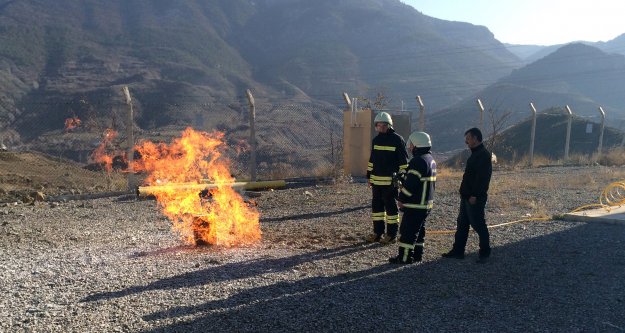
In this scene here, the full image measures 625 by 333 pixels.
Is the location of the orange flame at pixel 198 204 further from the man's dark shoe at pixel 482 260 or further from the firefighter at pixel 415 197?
the man's dark shoe at pixel 482 260

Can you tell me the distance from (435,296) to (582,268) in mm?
2374

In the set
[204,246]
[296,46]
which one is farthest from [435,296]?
[296,46]

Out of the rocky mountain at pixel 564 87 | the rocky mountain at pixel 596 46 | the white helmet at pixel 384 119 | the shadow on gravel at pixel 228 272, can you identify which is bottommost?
the shadow on gravel at pixel 228 272

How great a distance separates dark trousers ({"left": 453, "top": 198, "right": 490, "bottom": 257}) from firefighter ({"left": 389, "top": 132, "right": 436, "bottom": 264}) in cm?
59

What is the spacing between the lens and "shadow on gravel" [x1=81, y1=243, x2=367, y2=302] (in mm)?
4824

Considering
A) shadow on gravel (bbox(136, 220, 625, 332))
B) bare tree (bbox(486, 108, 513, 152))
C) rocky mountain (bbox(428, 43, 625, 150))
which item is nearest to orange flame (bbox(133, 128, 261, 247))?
shadow on gravel (bbox(136, 220, 625, 332))

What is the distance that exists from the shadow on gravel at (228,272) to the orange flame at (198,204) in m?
0.59

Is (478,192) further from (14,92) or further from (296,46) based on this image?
(296,46)

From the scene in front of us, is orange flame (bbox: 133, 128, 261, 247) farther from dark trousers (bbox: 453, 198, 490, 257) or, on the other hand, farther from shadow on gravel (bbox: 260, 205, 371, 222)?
dark trousers (bbox: 453, 198, 490, 257)

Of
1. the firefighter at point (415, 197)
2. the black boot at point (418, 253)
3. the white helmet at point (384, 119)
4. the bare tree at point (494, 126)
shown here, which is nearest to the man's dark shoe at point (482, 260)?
the black boot at point (418, 253)

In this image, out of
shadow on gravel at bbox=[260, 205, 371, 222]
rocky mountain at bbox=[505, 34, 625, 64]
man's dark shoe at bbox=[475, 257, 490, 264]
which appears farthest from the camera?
rocky mountain at bbox=[505, 34, 625, 64]

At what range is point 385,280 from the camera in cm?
524

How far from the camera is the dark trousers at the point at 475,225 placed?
602 cm

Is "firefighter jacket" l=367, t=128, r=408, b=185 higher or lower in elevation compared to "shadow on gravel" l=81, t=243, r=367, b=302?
higher
